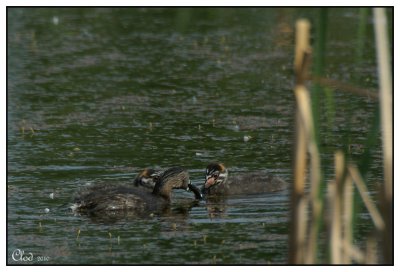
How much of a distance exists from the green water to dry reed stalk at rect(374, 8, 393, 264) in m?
0.44

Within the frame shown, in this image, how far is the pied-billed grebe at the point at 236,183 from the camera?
948 centimetres

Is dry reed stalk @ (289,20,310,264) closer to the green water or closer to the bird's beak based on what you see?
the green water

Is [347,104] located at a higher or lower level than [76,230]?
higher

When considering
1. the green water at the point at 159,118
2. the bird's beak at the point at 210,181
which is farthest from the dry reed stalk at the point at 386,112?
the bird's beak at the point at 210,181

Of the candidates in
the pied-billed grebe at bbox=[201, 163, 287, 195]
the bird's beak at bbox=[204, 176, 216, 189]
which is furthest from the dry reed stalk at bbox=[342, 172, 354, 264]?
the bird's beak at bbox=[204, 176, 216, 189]

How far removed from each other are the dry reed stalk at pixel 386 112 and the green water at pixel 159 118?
0.44 meters

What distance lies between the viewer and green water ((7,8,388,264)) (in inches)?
313

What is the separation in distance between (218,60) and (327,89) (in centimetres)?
1152

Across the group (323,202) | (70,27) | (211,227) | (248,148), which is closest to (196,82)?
(248,148)

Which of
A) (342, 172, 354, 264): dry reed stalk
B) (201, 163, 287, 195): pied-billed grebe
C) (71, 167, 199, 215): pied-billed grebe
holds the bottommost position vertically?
(342, 172, 354, 264): dry reed stalk

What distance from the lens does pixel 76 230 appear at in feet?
27.0

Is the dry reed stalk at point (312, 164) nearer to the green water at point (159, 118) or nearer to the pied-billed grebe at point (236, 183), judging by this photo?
the green water at point (159, 118)
